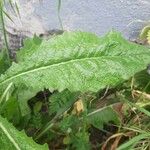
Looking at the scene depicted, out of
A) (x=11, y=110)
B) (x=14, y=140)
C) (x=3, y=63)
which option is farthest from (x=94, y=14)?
(x=14, y=140)

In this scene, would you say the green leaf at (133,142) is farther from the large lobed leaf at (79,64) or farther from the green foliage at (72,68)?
the large lobed leaf at (79,64)

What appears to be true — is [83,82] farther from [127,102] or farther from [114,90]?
[114,90]

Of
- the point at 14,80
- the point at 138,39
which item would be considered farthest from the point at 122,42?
the point at 138,39

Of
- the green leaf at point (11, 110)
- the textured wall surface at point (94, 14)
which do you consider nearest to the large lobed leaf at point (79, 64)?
the green leaf at point (11, 110)

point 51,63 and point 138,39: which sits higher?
point 51,63

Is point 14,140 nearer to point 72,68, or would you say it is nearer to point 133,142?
point 72,68

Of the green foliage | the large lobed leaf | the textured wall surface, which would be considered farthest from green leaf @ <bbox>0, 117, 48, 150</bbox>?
the textured wall surface
